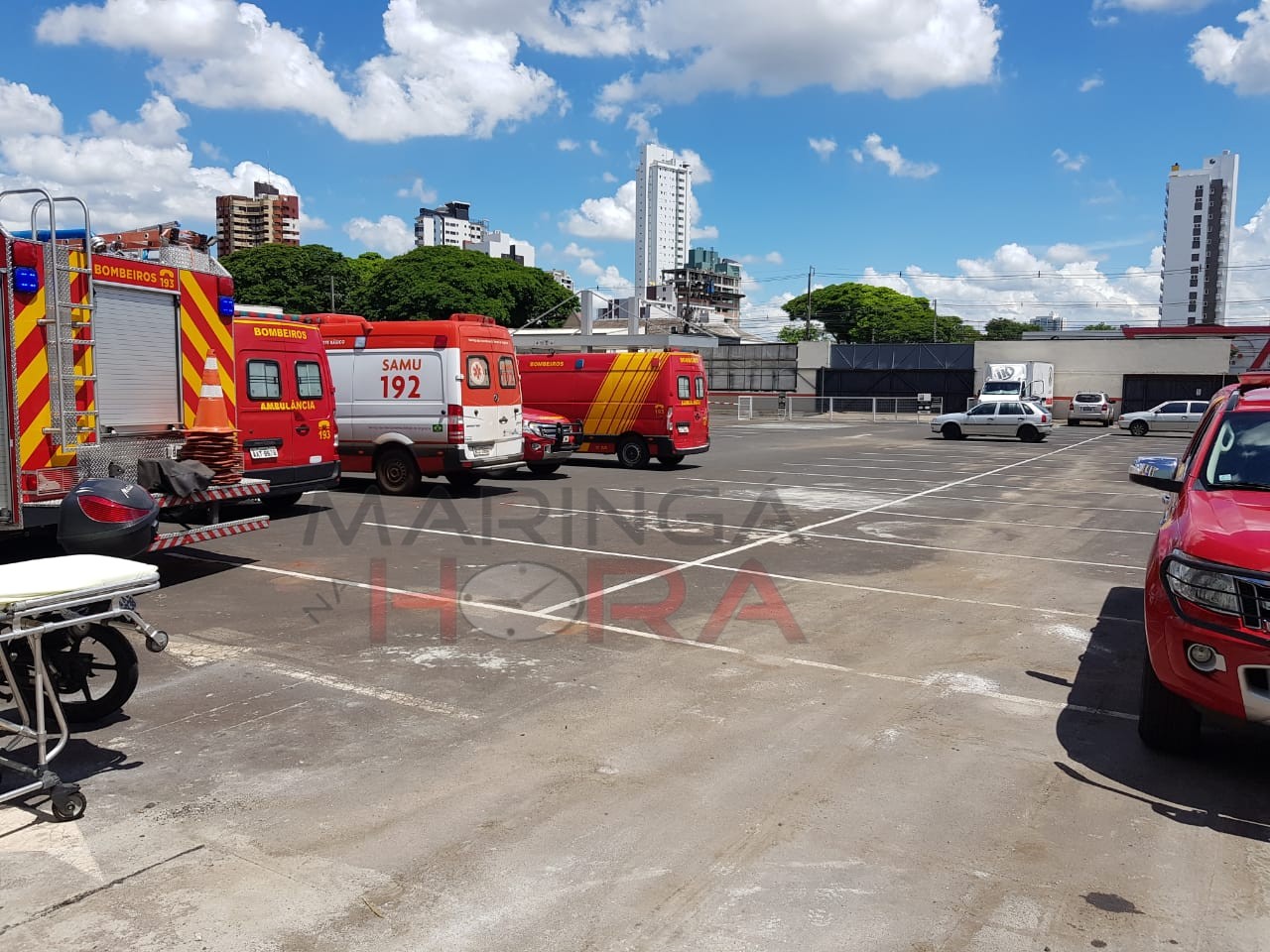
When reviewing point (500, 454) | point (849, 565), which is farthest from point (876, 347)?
point (849, 565)

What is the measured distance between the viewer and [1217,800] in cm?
469

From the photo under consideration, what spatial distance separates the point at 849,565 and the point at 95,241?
805 centimetres

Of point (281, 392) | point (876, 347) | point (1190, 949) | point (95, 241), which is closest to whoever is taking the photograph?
point (1190, 949)

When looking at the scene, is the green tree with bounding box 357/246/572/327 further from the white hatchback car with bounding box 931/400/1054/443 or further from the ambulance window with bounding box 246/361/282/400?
the ambulance window with bounding box 246/361/282/400

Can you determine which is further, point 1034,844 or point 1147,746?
point 1147,746

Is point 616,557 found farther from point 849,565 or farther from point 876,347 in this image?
point 876,347

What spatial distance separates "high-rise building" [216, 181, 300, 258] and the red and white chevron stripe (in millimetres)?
62283

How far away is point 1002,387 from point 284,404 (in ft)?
135

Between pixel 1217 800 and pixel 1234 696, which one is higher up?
pixel 1234 696

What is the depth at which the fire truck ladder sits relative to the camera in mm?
7773

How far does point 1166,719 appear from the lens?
5176 millimetres

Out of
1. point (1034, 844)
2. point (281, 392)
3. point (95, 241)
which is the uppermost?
point (95, 241)

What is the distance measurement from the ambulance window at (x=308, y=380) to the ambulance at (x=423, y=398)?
7.54 feet

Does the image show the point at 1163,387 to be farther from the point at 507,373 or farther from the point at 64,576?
Answer: the point at 64,576
